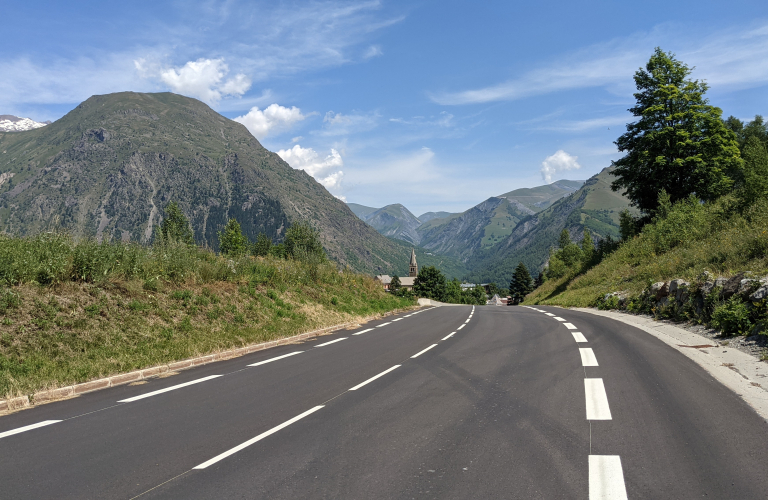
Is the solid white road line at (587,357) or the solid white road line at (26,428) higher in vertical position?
the solid white road line at (587,357)

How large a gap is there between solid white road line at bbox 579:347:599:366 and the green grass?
789cm

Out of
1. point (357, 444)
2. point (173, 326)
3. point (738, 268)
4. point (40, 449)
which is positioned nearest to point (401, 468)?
point (357, 444)

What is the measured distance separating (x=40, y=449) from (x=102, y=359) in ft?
13.9

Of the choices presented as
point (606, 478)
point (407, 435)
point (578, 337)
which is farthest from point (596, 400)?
point (578, 337)

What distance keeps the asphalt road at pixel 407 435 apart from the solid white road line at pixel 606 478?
2 centimetres

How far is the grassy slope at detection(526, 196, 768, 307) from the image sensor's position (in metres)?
13.2

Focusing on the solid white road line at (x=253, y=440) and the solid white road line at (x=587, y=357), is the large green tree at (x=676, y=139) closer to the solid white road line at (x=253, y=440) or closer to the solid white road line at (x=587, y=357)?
the solid white road line at (x=587, y=357)

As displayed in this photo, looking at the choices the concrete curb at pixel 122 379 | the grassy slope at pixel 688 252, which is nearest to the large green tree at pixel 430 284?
the grassy slope at pixel 688 252

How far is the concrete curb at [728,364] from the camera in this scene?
5793mm

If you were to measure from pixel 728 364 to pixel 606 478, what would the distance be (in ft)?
17.9

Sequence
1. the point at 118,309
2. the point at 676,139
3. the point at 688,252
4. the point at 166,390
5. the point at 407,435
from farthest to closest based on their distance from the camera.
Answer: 1. the point at 676,139
2. the point at 688,252
3. the point at 118,309
4. the point at 166,390
5. the point at 407,435

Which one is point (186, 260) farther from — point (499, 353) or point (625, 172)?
point (625, 172)

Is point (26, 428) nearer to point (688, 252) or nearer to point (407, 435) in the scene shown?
point (407, 435)

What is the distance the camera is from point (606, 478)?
3.69 m
